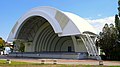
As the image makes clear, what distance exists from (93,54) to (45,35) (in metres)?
23.2

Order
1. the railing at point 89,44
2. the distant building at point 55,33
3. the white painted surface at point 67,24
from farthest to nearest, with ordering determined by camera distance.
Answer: the distant building at point 55,33, the white painted surface at point 67,24, the railing at point 89,44

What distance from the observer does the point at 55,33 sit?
183 ft

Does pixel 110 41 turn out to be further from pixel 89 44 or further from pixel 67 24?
pixel 67 24

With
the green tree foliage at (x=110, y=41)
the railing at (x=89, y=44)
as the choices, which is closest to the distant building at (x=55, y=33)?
the railing at (x=89, y=44)

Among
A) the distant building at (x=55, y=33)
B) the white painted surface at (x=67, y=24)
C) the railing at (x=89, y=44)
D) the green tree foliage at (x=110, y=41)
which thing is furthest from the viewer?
the distant building at (x=55, y=33)

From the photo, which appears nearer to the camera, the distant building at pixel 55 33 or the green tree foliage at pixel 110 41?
the green tree foliage at pixel 110 41

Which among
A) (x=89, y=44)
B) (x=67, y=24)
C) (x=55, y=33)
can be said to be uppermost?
(x=67, y=24)

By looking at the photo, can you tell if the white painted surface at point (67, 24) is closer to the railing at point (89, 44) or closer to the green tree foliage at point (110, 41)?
the railing at point (89, 44)

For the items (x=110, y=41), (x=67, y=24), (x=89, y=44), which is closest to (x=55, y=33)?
(x=67, y=24)

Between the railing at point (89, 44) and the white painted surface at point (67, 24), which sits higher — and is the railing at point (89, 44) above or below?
below

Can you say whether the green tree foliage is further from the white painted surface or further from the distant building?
the white painted surface

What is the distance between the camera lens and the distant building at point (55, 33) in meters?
44.7

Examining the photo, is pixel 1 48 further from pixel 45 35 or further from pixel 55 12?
pixel 55 12

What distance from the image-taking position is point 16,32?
56.3 metres
